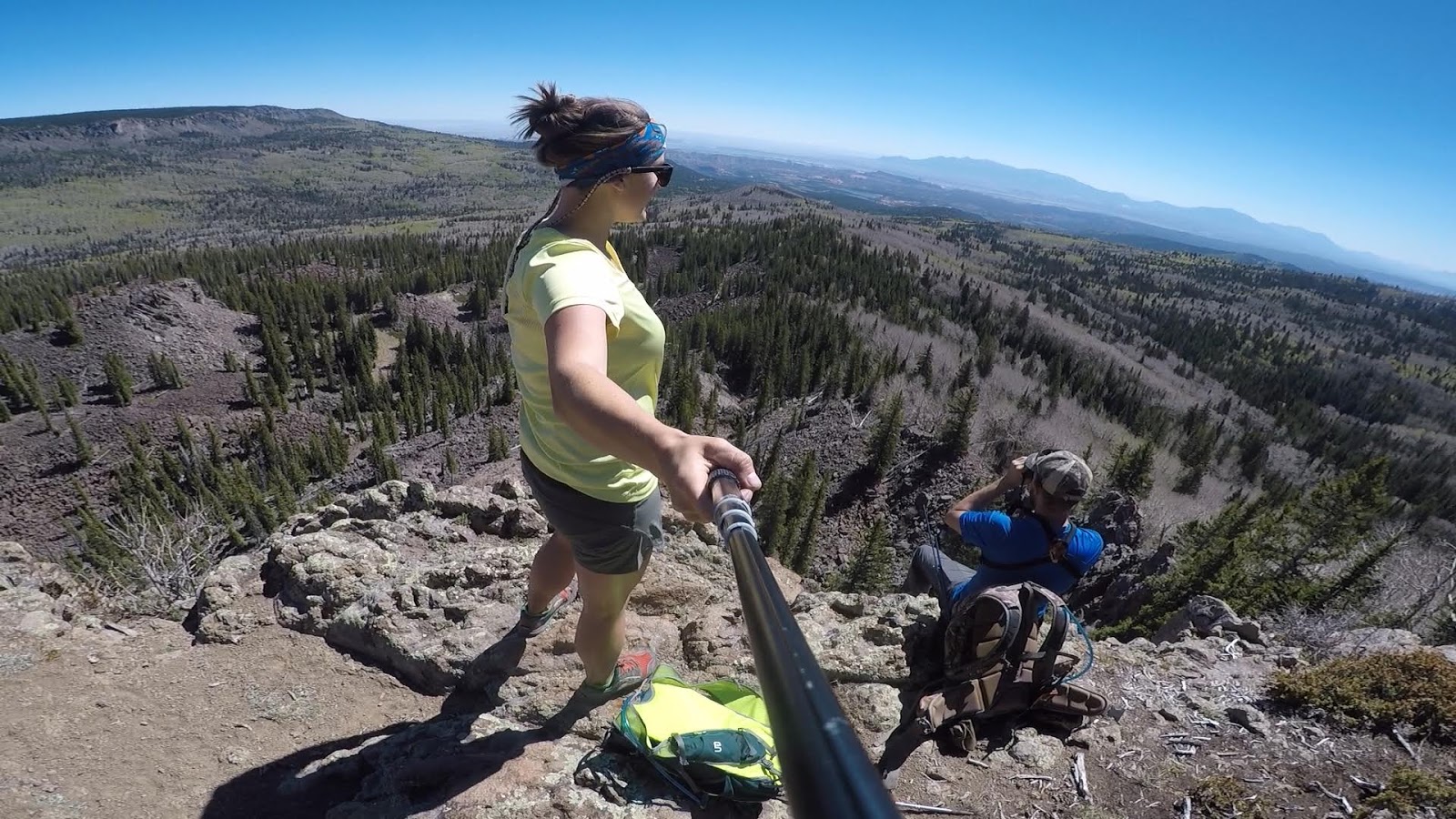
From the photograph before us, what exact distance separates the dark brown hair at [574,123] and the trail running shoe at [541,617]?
337cm

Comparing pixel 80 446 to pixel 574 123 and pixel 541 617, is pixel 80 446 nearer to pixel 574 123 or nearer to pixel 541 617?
pixel 541 617

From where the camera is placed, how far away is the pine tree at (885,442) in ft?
84.4

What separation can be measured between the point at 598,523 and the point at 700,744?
1512 millimetres

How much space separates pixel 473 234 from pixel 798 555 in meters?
136

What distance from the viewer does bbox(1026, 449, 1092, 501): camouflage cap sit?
4398mm

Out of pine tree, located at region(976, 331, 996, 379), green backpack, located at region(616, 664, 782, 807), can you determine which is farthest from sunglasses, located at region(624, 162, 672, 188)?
pine tree, located at region(976, 331, 996, 379)

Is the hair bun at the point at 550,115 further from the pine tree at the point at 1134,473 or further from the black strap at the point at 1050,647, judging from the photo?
the pine tree at the point at 1134,473

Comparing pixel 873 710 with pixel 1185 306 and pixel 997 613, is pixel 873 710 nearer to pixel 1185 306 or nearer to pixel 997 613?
pixel 997 613

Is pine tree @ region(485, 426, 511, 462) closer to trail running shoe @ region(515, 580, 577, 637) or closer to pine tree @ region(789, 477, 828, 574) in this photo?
pine tree @ region(789, 477, 828, 574)

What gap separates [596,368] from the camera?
1815mm

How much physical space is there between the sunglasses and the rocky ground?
3.32 m

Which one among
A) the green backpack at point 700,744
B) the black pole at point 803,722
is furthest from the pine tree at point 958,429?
the black pole at point 803,722

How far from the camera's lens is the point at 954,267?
401 ft

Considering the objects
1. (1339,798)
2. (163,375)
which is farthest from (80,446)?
(1339,798)
